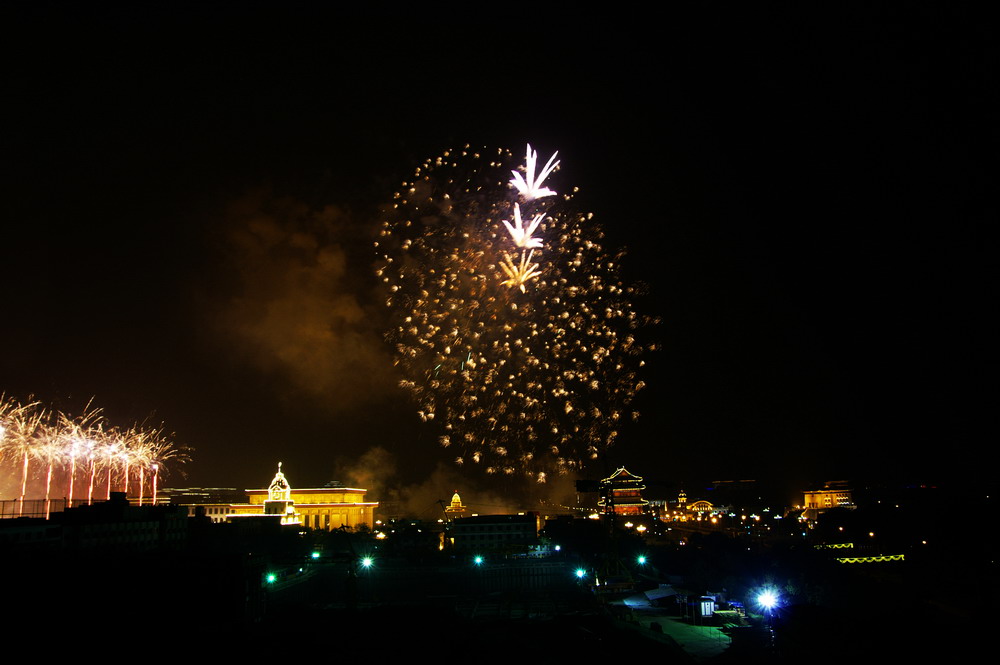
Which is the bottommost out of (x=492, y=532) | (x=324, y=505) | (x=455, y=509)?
(x=492, y=532)

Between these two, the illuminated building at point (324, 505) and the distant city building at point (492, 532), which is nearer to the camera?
the distant city building at point (492, 532)

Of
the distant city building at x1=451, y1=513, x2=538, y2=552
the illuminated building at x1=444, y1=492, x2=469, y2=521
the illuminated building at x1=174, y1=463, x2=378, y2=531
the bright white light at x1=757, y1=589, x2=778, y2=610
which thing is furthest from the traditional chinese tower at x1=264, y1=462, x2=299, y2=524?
the bright white light at x1=757, y1=589, x2=778, y2=610

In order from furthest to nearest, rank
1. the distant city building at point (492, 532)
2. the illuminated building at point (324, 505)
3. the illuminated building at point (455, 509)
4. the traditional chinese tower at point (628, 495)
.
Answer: the traditional chinese tower at point (628, 495) → the illuminated building at point (455, 509) → the illuminated building at point (324, 505) → the distant city building at point (492, 532)

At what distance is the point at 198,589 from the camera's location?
31844 mm

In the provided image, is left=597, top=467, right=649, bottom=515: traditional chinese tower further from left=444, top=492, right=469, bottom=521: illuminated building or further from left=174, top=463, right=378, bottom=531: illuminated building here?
left=174, top=463, right=378, bottom=531: illuminated building

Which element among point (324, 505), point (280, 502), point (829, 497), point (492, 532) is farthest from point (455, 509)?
point (829, 497)

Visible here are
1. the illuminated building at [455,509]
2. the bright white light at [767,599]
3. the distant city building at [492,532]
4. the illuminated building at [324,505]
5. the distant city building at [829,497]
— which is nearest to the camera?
the bright white light at [767,599]

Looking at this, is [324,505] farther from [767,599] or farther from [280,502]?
[767,599]

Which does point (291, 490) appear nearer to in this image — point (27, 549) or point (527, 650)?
point (27, 549)

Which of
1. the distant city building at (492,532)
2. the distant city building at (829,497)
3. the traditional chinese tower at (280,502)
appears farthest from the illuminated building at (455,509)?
the distant city building at (829,497)

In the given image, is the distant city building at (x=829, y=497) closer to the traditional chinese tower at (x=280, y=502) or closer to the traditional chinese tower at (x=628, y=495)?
the traditional chinese tower at (x=628, y=495)

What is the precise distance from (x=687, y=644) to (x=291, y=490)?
213 ft

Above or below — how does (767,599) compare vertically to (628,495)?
below

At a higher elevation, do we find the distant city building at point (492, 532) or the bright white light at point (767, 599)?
the distant city building at point (492, 532)
